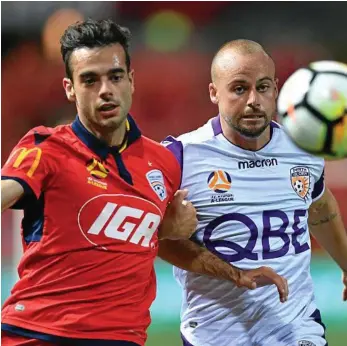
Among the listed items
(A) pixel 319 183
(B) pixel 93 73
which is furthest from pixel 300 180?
(B) pixel 93 73

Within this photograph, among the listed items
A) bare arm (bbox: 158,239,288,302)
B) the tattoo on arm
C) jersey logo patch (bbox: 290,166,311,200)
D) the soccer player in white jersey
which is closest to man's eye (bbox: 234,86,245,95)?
the soccer player in white jersey

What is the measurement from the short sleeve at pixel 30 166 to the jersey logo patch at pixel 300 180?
1458 millimetres

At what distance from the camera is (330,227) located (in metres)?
5.03

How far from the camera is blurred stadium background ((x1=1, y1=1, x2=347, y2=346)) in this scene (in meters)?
13.0

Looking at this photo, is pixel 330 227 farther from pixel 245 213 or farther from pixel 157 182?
pixel 157 182

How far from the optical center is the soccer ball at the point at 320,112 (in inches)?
162

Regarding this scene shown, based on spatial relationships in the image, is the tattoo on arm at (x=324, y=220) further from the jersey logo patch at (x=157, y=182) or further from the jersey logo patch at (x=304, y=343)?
the jersey logo patch at (x=157, y=182)

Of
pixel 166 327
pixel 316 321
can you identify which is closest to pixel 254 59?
pixel 316 321

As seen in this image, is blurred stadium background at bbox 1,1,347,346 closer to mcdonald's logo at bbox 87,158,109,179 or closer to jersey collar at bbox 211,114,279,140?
jersey collar at bbox 211,114,279,140

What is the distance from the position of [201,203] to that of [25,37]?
9140 mm

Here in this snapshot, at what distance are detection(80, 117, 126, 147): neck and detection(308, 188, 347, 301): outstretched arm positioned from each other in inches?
55.0

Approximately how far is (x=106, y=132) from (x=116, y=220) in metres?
0.44

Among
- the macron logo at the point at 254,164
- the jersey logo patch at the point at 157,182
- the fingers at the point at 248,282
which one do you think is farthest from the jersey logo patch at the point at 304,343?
the jersey logo patch at the point at 157,182

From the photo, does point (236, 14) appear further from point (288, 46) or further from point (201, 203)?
point (201, 203)
